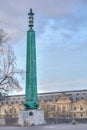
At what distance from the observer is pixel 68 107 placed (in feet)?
424

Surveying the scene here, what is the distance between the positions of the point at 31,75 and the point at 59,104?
250ft

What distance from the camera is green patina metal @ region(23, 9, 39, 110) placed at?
54281mm

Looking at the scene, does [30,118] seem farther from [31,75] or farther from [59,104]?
[59,104]

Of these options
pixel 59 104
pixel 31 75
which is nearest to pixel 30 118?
pixel 31 75

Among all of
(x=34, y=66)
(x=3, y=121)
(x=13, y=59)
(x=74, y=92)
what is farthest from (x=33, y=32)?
(x=74, y=92)

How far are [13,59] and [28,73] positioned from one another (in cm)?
705

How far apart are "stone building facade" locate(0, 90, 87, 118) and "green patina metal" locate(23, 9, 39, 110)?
67523 mm

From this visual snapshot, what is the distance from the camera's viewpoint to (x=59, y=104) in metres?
130

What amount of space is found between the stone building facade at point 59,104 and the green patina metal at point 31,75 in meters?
67.5

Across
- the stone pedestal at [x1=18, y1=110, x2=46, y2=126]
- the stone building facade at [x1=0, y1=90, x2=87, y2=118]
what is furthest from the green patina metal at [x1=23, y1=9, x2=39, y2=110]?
the stone building facade at [x1=0, y1=90, x2=87, y2=118]

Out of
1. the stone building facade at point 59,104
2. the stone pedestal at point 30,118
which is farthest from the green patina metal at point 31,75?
the stone building facade at point 59,104

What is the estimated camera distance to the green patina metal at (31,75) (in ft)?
178

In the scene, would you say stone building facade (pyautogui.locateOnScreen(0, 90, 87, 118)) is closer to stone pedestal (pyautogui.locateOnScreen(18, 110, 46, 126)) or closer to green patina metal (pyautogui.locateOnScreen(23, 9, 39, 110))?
green patina metal (pyautogui.locateOnScreen(23, 9, 39, 110))

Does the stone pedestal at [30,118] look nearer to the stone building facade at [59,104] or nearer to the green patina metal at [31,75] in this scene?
the green patina metal at [31,75]
